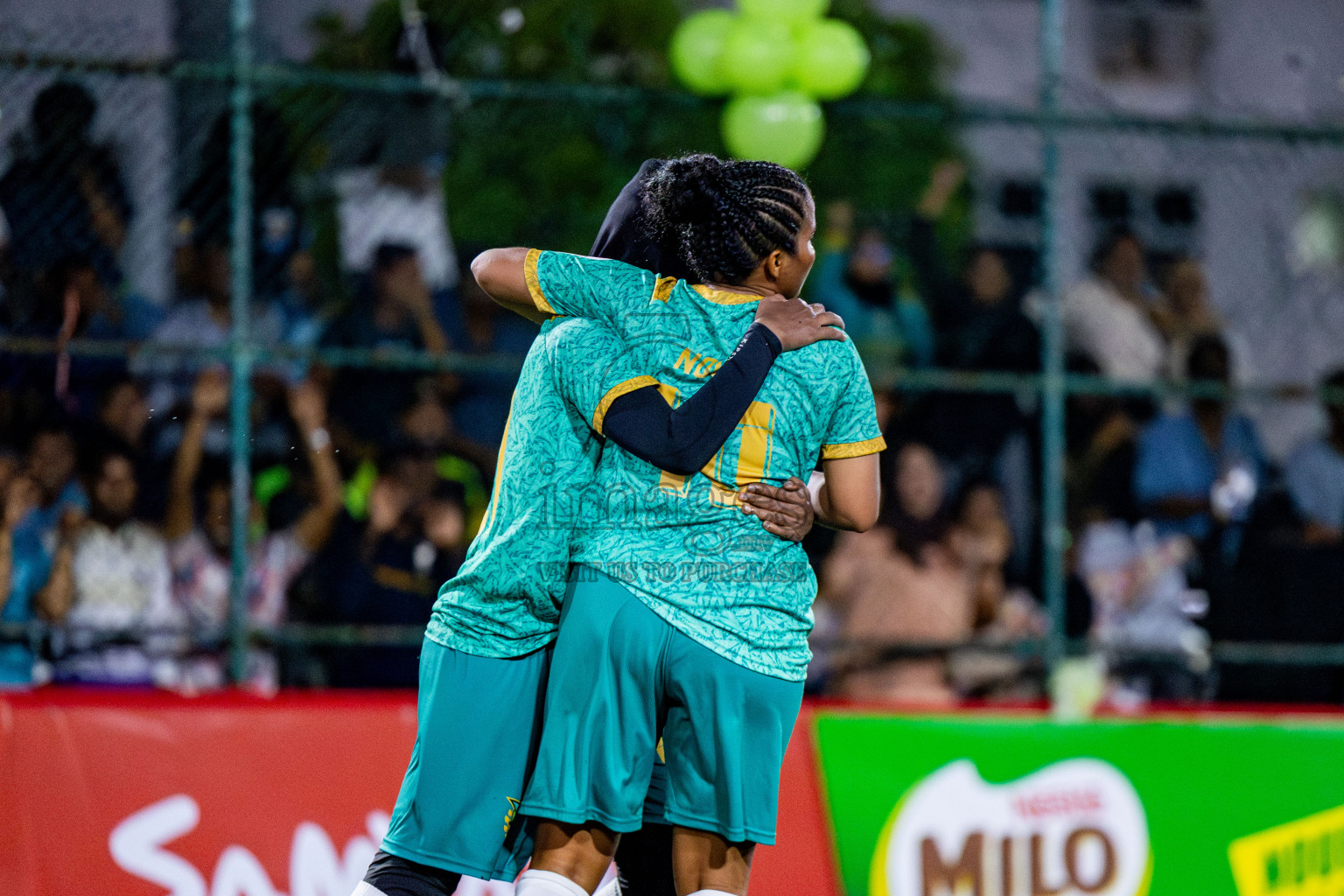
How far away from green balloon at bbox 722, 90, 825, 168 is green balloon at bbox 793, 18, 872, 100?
0.35 feet

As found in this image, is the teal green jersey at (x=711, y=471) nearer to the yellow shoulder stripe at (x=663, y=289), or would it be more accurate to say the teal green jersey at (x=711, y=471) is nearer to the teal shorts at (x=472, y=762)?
the yellow shoulder stripe at (x=663, y=289)

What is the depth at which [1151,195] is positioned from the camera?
866 cm

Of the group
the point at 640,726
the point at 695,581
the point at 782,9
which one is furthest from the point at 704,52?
the point at 640,726

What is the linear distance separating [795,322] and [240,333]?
3175mm

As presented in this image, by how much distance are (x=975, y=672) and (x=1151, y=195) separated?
352 cm

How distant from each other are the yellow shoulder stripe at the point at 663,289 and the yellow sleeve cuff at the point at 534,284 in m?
0.20

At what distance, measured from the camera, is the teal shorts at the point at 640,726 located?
8.70ft

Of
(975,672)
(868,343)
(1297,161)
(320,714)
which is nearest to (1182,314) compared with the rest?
(1297,161)

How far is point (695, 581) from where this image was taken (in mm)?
2664

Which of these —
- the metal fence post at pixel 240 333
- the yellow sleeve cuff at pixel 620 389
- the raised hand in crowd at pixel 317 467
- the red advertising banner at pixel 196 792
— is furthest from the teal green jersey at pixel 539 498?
the raised hand in crowd at pixel 317 467

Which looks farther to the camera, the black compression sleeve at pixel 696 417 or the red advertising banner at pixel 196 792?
the red advertising banner at pixel 196 792

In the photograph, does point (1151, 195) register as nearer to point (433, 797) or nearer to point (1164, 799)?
point (1164, 799)

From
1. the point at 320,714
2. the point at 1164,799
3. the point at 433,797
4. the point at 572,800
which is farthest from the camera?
the point at 1164,799

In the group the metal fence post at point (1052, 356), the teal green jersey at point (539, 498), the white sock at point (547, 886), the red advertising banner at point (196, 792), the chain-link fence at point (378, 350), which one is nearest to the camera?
the white sock at point (547, 886)
